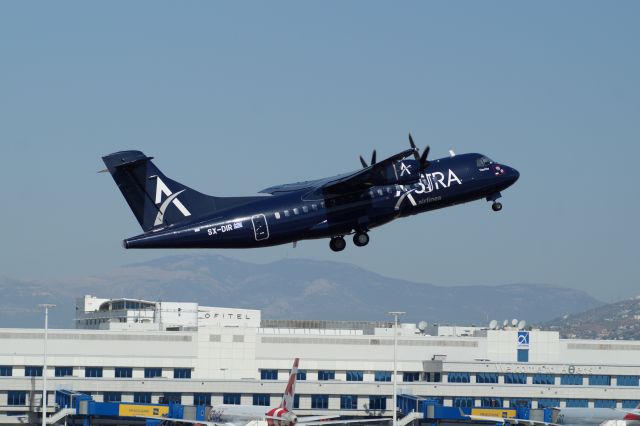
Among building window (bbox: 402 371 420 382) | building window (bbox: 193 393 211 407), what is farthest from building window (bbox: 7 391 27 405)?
building window (bbox: 402 371 420 382)

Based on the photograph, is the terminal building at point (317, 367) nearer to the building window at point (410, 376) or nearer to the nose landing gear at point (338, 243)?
the building window at point (410, 376)

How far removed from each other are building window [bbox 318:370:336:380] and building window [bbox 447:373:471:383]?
39.0 ft

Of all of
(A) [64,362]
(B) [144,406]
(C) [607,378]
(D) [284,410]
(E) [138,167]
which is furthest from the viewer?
(C) [607,378]

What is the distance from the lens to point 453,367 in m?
143

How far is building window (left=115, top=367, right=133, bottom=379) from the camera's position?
13562 cm

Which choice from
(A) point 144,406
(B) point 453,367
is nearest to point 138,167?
(A) point 144,406

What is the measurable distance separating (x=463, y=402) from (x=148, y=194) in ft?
200

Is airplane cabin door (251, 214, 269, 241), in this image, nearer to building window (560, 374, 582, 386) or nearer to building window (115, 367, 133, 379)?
building window (115, 367, 133, 379)

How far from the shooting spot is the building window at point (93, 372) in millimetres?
135875

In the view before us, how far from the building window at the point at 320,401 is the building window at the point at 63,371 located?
25099 millimetres

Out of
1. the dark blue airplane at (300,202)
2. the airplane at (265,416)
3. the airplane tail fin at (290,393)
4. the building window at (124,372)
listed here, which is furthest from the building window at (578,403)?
the dark blue airplane at (300,202)

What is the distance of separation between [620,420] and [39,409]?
48.9 meters

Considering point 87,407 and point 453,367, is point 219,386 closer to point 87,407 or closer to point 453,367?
point 87,407

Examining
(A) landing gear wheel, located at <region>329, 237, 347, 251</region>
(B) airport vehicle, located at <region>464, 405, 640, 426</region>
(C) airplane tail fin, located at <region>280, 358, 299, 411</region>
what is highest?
(A) landing gear wheel, located at <region>329, 237, 347, 251</region>
